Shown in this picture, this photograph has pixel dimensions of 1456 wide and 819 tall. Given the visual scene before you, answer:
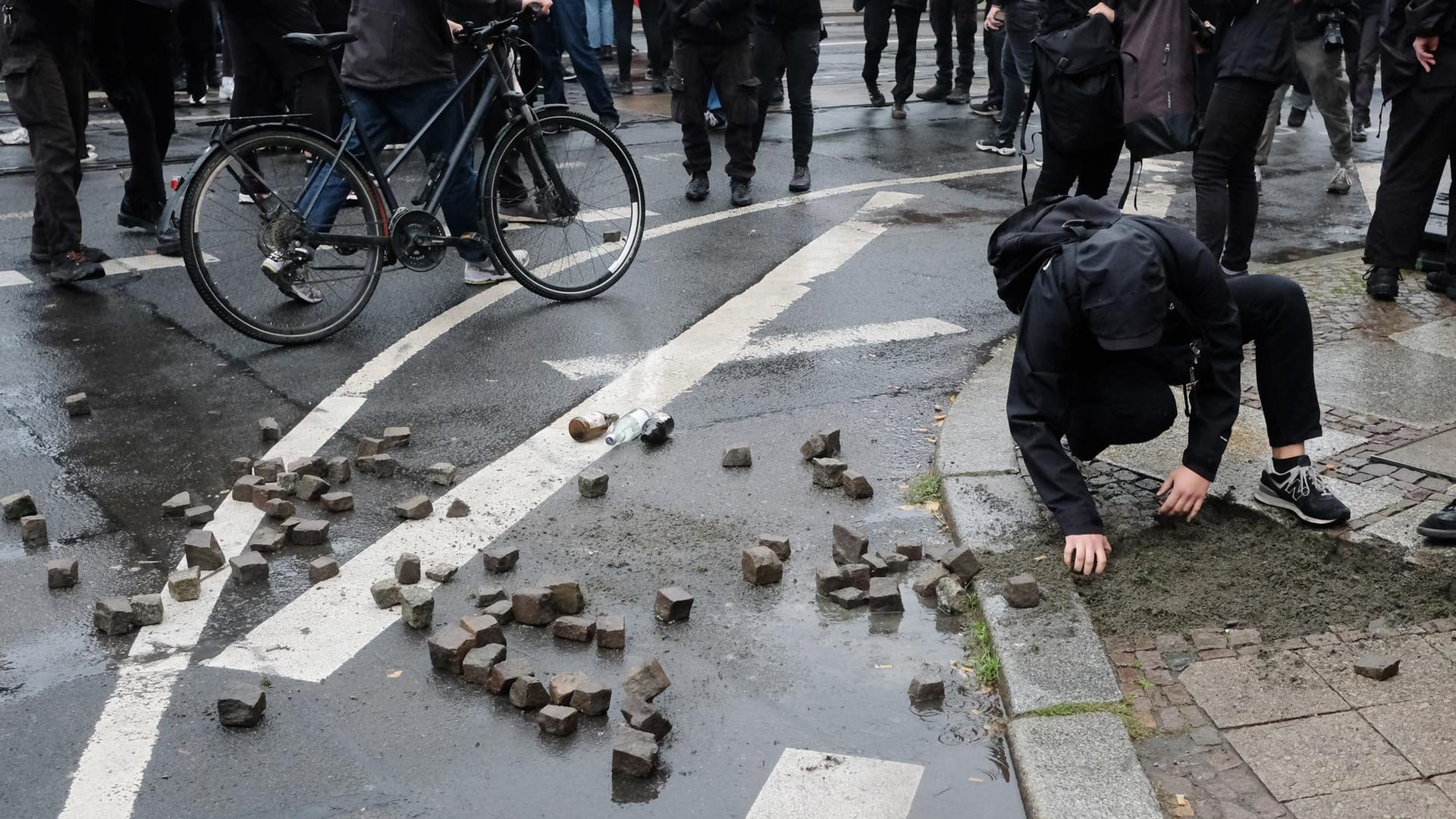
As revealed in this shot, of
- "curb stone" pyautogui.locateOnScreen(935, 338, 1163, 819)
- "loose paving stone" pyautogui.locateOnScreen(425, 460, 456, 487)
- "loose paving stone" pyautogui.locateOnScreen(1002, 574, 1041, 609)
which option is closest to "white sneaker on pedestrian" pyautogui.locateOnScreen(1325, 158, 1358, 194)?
"curb stone" pyautogui.locateOnScreen(935, 338, 1163, 819)

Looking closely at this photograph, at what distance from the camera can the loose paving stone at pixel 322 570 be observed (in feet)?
13.1

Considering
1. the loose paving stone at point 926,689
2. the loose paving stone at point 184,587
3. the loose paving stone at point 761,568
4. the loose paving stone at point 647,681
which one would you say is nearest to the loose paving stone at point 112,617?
the loose paving stone at point 184,587

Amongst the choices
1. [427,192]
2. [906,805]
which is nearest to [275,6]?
[427,192]

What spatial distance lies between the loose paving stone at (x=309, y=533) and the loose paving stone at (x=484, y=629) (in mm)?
816

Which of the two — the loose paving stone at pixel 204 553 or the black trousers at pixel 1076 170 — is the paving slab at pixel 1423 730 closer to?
the loose paving stone at pixel 204 553

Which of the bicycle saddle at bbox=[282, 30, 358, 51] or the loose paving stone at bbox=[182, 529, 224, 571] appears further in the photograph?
the bicycle saddle at bbox=[282, 30, 358, 51]

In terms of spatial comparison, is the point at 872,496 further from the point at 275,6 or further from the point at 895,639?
the point at 275,6

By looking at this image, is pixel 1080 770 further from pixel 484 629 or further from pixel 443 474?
pixel 443 474

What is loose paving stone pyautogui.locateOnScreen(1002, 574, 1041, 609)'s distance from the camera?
3.69 m

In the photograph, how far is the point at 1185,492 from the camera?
13.0 ft

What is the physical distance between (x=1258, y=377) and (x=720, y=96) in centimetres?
527

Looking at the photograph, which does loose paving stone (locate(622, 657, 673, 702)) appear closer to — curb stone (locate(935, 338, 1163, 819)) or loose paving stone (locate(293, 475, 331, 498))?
curb stone (locate(935, 338, 1163, 819))

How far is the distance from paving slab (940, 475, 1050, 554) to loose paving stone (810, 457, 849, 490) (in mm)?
338

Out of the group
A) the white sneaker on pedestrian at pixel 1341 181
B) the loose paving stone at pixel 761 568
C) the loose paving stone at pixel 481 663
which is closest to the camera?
the loose paving stone at pixel 481 663
